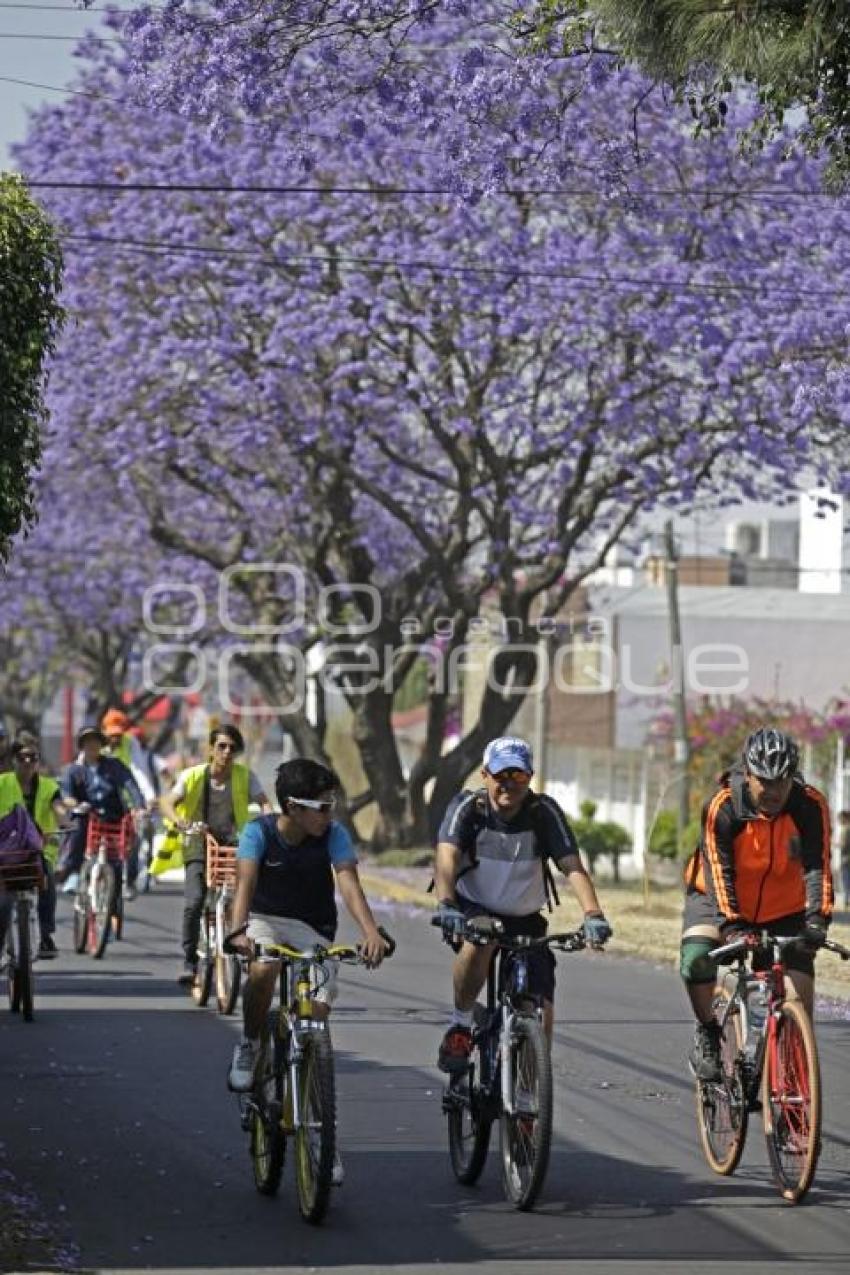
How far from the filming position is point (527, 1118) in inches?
380

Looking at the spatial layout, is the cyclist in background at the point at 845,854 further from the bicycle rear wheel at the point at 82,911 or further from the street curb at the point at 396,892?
the bicycle rear wheel at the point at 82,911

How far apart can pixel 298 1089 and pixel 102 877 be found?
11434 mm

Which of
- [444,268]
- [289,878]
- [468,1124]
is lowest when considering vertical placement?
[468,1124]

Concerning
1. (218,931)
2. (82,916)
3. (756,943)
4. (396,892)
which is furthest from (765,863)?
(396,892)

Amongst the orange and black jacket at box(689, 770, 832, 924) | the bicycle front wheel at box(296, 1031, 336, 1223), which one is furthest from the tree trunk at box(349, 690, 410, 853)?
the bicycle front wheel at box(296, 1031, 336, 1223)

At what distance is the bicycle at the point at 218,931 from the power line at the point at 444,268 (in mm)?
11408

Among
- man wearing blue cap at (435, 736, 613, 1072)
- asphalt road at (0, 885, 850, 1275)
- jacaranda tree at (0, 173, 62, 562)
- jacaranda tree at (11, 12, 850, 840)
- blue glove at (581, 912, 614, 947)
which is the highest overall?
jacaranda tree at (11, 12, 850, 840)

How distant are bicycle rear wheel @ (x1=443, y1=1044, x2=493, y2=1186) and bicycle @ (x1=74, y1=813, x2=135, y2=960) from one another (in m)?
10.4

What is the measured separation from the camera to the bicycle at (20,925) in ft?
51.6

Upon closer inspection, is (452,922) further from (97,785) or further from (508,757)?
(97,785)

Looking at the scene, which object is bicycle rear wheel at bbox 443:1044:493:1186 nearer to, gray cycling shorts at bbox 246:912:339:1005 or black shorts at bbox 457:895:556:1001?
black shorts at bbox 457:895:556:1001

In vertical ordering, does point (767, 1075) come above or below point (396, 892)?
above

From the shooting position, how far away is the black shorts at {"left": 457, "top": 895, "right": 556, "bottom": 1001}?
397 inches

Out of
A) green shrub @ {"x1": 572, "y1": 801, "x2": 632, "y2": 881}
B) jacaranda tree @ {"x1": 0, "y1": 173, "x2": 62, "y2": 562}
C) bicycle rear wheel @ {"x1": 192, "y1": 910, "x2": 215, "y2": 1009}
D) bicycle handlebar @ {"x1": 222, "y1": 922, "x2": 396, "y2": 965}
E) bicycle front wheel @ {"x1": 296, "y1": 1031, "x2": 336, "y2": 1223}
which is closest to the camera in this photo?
bicycle front wheel @ {"x1": 296, "y1": 1031, "x2": 336, "y2": 1223}
